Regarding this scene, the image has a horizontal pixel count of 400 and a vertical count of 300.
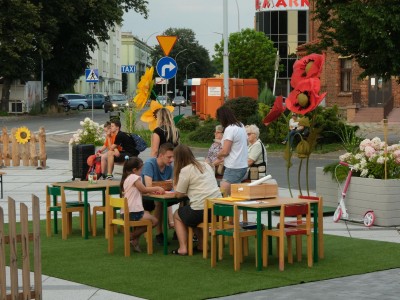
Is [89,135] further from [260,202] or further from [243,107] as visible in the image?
[260,202]

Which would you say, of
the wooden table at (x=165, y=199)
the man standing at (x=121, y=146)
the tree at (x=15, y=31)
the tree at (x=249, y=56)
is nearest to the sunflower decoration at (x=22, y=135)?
the man standing at (x=121, y=146)

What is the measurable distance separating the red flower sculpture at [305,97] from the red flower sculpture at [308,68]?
8cm

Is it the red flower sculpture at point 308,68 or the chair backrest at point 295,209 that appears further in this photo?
the red flower sculpture at point 308,68

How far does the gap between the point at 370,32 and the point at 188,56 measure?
13553 cm

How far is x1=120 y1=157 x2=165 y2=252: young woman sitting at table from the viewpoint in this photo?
488 inches

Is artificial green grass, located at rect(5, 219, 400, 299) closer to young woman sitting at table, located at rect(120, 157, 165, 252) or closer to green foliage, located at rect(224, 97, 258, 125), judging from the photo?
young woman sitting at table, located at rect(120, 157, 165, 252)

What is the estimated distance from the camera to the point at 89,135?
25109mm

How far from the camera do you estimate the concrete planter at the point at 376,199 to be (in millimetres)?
14773

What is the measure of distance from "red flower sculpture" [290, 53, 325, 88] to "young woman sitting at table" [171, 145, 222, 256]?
2656mm

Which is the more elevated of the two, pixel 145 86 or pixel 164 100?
pixel 145 86

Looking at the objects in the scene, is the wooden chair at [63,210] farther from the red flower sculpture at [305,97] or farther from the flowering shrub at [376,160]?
the flowering shrub at [376,160]

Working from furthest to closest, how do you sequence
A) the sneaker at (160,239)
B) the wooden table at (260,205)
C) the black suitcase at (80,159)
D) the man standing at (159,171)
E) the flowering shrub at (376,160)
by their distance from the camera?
the black suitcase at (80,159) → the flowering shrub at (376,160) → the sneaker at (160,239) → the man standing at (159,171) → the wooden table at (260,205)

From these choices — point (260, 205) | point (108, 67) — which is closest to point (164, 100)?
point (260, 205)

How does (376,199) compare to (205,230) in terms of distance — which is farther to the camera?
(376,199)
